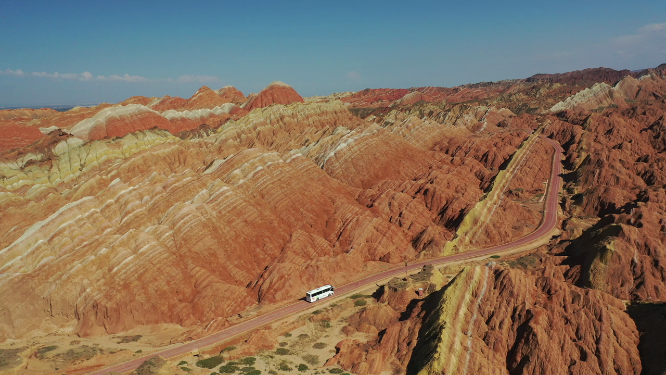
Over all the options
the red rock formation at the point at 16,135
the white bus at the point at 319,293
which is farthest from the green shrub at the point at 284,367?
the red rock formation at the point at 16,135

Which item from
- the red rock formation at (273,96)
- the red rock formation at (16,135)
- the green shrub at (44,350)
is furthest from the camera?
the red rock formation at (273,96)

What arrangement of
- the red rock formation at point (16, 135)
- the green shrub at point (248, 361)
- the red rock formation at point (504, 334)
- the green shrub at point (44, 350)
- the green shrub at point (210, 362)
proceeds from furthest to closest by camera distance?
the red rock formation at point (16, 135), the green shrub at point (44, 350), the green shrub at point (248, 361), the green shrub at point (210, 362), the red rock formation at point (504, 334)

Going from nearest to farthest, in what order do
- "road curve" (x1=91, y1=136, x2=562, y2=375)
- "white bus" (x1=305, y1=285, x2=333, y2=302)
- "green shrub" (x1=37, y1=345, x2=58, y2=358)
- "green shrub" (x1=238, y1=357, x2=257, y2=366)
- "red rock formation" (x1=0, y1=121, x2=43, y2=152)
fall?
"green shrub" (x1=238, y1=357, x2=257, y2=366) → "road curve" (x1=91, y1=136, x2=562, y2=375) → "green shrub" (x1=37, y1=345, x2=58, y2=358) → "white bus" (x1=305, y1=285, x2=333, y2=302) → "red rock formation" (x1=0, y1=121, x2=43, y2=152)

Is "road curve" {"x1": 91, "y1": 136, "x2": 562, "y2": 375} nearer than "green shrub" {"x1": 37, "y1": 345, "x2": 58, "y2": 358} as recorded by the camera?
Yes

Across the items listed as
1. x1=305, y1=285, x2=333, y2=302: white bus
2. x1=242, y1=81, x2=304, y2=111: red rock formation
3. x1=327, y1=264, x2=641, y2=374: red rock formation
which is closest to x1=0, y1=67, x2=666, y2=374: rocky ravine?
x1=327, y1=264, x2=641, y2=374: red rock formation

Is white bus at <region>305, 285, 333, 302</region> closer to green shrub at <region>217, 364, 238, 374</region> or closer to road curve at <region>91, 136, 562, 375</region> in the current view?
road curve at <region>91, 136, 562, 375</region>

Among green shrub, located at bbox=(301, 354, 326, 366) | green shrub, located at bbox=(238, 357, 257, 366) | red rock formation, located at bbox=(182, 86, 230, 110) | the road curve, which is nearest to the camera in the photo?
green shrub, located at bbox=(238, 357, 257, 366)

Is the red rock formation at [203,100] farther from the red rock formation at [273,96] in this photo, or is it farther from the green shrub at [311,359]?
the green shrub at [311,359]
